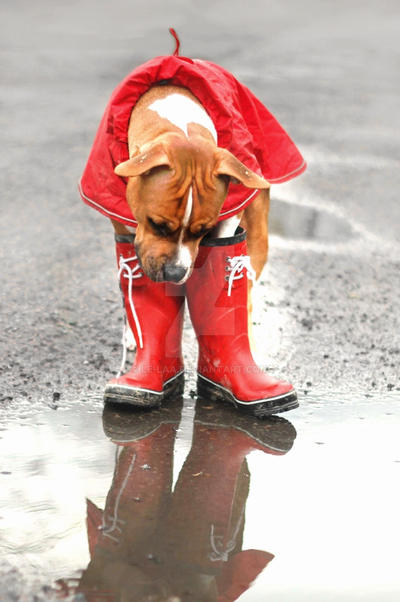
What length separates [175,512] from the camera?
9.37ft

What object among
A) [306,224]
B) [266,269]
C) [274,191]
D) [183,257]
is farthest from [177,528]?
[274,191]

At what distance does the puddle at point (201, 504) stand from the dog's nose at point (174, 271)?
593mm

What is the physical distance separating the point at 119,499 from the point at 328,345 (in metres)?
1.90

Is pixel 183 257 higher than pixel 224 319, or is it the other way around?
pixel 183 257

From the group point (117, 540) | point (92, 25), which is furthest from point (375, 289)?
point (92, 25)

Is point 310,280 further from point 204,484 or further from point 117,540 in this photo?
point 117,540

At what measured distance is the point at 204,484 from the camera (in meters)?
3.07

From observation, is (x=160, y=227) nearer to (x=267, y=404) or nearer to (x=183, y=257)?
(x=183, y=257)

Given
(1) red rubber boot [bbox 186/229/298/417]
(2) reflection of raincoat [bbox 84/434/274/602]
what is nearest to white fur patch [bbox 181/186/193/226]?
(1) red rubber boot [bbox 186/229/298/417]

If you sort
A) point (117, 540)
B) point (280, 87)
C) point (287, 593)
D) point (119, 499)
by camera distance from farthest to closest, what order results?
point (280, 87) → point (119, 499) → point (117, 540) → point (287, 593)

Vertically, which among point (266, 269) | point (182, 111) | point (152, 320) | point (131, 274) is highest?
point (182, 111)

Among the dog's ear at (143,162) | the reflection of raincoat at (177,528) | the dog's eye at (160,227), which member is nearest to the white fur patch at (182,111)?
the dog's ear at (143,162)

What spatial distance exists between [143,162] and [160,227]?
26cm

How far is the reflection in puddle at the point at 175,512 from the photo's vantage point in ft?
8.09
